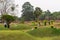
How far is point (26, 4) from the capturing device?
43031 mm

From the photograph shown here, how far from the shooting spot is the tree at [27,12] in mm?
41844

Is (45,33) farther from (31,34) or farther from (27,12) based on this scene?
(27,12)

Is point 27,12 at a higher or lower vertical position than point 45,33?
higher

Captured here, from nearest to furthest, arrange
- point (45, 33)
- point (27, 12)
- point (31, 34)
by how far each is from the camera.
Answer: point (31, 34) < point (45, 33) < point (27, 12)

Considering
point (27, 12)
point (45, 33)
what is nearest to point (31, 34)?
point (45, 33)

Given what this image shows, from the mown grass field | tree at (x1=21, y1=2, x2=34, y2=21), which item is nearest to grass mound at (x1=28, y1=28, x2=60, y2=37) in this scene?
the mown grass field

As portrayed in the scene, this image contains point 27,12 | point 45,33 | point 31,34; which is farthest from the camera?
point 27,12

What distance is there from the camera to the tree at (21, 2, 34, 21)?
41844 millimetres

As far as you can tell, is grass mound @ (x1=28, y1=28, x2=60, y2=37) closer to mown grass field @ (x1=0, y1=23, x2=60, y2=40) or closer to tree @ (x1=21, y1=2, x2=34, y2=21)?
mown grass field @ (x1=0, y1=23, x2=60, y2=40)

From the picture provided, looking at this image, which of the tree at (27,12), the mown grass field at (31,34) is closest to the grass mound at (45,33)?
the mown grass field at (31,34)

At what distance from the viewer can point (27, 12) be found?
138ft

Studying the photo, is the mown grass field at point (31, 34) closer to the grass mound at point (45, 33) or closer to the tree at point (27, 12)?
the grass mound at point (45, 33)

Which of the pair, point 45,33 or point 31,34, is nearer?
point 31,34

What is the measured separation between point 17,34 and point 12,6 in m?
16.0
